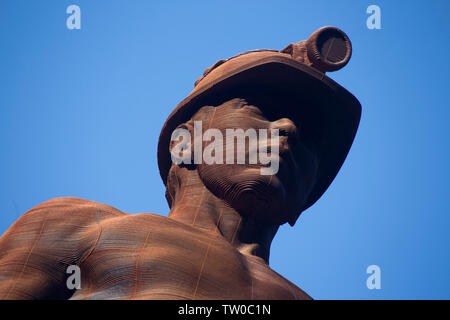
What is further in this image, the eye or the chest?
the eye

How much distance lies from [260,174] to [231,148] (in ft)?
2.16

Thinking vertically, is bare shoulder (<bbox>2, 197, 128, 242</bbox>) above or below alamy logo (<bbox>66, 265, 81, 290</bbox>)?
above

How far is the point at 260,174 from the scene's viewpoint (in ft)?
31.9

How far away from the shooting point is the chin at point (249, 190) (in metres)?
9.71

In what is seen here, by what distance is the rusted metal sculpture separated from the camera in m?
7.93

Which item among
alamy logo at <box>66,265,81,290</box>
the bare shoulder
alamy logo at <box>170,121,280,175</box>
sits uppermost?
alamy logo at <box>170,121,280,175</box>

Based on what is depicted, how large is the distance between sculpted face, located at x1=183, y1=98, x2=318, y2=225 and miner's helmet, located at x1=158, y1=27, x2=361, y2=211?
30cm

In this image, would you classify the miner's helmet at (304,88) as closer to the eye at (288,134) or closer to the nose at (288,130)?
the nose at (288,130)

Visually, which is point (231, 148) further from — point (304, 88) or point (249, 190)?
point (304, 88)

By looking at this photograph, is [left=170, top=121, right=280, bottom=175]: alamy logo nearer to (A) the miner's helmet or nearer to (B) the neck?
(B) the neck

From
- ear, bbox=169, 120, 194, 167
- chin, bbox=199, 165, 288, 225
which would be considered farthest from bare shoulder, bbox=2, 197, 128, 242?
ear, bbox=169, 120, 194, 167
